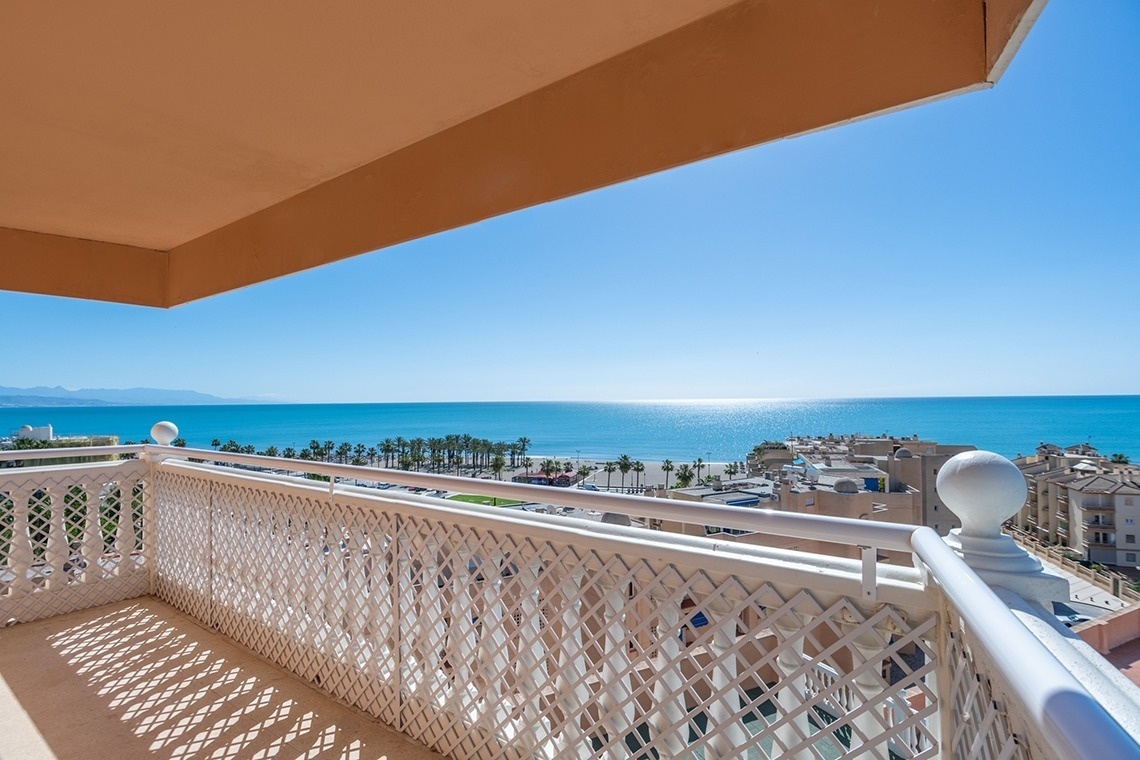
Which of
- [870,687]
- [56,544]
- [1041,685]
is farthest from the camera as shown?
[56,544]

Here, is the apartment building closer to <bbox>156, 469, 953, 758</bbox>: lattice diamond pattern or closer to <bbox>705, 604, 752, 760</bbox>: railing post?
<bbox>156, 469, 953, 758</bbox>: lattice diamond pattern

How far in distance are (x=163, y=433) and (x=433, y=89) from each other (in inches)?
147

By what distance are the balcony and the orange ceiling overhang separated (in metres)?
1.02

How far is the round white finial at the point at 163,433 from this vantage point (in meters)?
4.01

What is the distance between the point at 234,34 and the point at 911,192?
8.88 metres

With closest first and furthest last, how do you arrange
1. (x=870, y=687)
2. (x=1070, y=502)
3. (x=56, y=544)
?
(x=870, y=687) → (x=1070, y=502) → (x=56, y=544)

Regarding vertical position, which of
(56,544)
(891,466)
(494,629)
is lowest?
(56,544)

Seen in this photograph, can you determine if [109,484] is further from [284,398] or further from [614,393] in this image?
[284,398]

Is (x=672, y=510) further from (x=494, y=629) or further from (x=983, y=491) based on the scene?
(x=494, y=629)

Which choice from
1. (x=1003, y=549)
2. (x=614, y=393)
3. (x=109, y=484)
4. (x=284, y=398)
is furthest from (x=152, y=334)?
(x=1003, y=549)

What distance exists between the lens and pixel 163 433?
13.3 ft

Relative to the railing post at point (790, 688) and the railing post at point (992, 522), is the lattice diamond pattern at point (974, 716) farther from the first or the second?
the railing post at point (790, 688)

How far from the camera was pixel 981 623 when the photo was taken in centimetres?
67

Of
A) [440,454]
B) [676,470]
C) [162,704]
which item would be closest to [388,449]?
[440,454]
